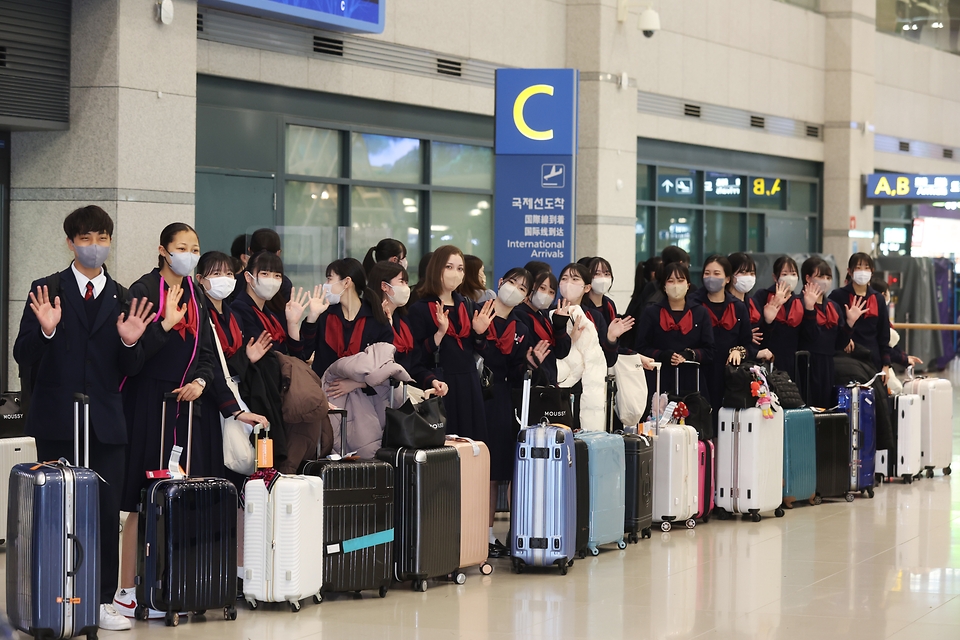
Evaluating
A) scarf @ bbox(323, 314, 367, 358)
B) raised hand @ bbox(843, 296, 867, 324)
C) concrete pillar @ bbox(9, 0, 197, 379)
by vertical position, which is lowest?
scarf @ bbox(323, 314, 367, 358)

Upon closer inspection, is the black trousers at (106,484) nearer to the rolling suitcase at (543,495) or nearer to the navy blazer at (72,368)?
the navy blazer at (72,368)

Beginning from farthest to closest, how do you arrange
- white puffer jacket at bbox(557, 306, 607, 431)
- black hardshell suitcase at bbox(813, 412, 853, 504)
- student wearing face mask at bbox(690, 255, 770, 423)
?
black hardshell suitcase at bbox(813, 412, 853, 504), student wearing face mask at bbox(690, 255, 770, 423), white puffer jacket at bbox(557, 306, 607, 431)

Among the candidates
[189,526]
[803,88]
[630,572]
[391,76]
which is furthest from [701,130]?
[189,526]

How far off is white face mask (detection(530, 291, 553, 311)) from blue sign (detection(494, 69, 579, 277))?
2.84 m

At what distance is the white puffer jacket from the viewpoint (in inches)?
339

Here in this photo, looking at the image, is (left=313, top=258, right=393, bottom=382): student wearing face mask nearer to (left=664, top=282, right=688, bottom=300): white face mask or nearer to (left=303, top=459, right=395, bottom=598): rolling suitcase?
(left=303, top=459, right=395, bottom=598): rolling suitcase

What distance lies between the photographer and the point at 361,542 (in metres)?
6.81

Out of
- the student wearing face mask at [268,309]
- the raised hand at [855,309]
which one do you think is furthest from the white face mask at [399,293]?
the raised hand at [855,309]

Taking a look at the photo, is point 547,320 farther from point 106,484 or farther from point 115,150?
point 115,150

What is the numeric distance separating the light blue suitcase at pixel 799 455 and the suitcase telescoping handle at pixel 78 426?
579cm

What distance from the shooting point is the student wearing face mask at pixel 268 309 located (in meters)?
6.89

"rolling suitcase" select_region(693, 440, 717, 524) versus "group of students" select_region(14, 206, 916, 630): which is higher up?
"group of students" select_region(14, 206, 916, 630)

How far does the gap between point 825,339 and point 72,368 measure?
22.4ft

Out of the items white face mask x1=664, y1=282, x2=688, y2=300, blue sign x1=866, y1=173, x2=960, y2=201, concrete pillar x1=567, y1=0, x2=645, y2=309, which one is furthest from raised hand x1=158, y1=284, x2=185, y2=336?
blue sign x1=866, y1=173, x2=960, y2=201
